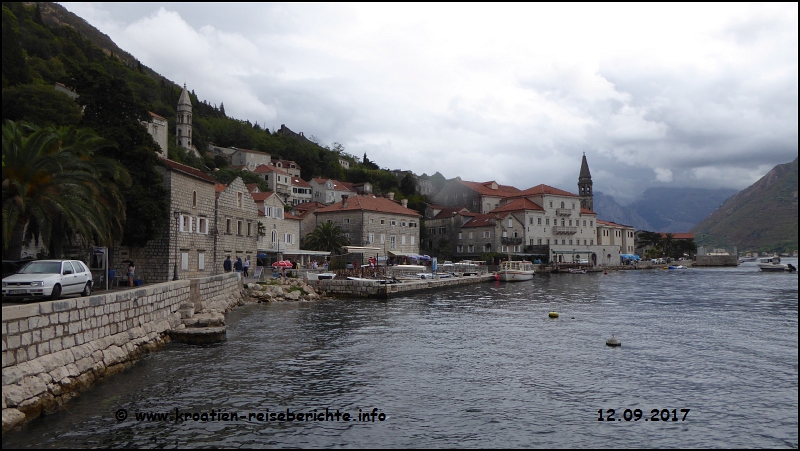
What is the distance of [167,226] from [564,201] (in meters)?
71.2

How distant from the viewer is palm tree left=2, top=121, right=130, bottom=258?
19625 millimetres

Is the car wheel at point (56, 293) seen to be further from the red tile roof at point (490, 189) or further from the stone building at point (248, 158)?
the stone building at point (248, 158)

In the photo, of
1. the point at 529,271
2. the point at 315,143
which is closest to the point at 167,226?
the point at 529,271

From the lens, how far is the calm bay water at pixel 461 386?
9.84m

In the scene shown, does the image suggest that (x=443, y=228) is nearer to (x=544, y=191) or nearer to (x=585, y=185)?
(x=544, y=191)

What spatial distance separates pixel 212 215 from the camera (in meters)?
38.3

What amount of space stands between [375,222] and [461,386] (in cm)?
5504

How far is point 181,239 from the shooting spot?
34.0 m

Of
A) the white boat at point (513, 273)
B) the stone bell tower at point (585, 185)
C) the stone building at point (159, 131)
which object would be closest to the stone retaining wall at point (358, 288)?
the white boat at point (513, 273)

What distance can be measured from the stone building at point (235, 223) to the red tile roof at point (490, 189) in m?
59.0

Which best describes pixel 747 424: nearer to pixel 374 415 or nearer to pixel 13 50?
pixel 374 415

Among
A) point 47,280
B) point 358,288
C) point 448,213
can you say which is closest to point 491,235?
point 448,213

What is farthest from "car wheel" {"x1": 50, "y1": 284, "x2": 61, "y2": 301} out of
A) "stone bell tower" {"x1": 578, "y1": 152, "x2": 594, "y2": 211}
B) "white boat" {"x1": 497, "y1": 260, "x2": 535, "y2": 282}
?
"stone bell tower" {"x1": 578, "y1": 152, "x2": 594, "y2": 211}

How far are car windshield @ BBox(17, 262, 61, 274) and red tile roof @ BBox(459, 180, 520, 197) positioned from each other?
84444mm
